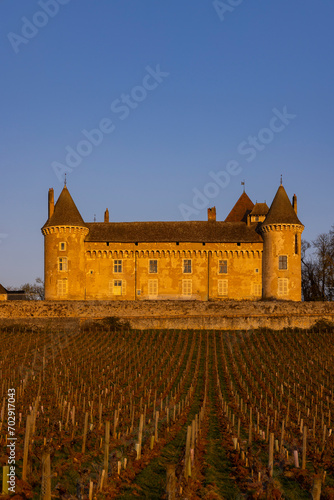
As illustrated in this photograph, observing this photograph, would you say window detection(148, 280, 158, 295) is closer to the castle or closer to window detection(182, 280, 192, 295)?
the castle

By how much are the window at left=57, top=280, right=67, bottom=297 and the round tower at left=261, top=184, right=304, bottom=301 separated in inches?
539

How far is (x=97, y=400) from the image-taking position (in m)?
14.6

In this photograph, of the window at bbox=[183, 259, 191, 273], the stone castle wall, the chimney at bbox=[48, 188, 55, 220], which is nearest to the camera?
the stone castle wall

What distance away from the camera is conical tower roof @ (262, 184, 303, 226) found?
1481 inches

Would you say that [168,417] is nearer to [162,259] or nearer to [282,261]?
[282,261]

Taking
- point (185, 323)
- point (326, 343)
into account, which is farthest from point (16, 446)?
point (185, 323)

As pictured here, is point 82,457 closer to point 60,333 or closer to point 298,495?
point 298,495

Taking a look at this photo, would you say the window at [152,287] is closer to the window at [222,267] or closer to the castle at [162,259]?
the castle at [162,259]

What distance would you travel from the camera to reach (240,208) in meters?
45.6

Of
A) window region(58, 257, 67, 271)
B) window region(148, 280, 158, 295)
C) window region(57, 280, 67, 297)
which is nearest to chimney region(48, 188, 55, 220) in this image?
window region(58, 257, 67, 271)

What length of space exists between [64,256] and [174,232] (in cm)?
814

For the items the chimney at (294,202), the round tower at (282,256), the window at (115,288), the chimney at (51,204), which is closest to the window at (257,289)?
the round tower at (282,256)

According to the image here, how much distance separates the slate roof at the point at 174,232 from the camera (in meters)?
39.3

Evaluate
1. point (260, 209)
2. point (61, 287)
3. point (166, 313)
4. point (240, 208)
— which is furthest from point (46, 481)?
point (240, 208)
